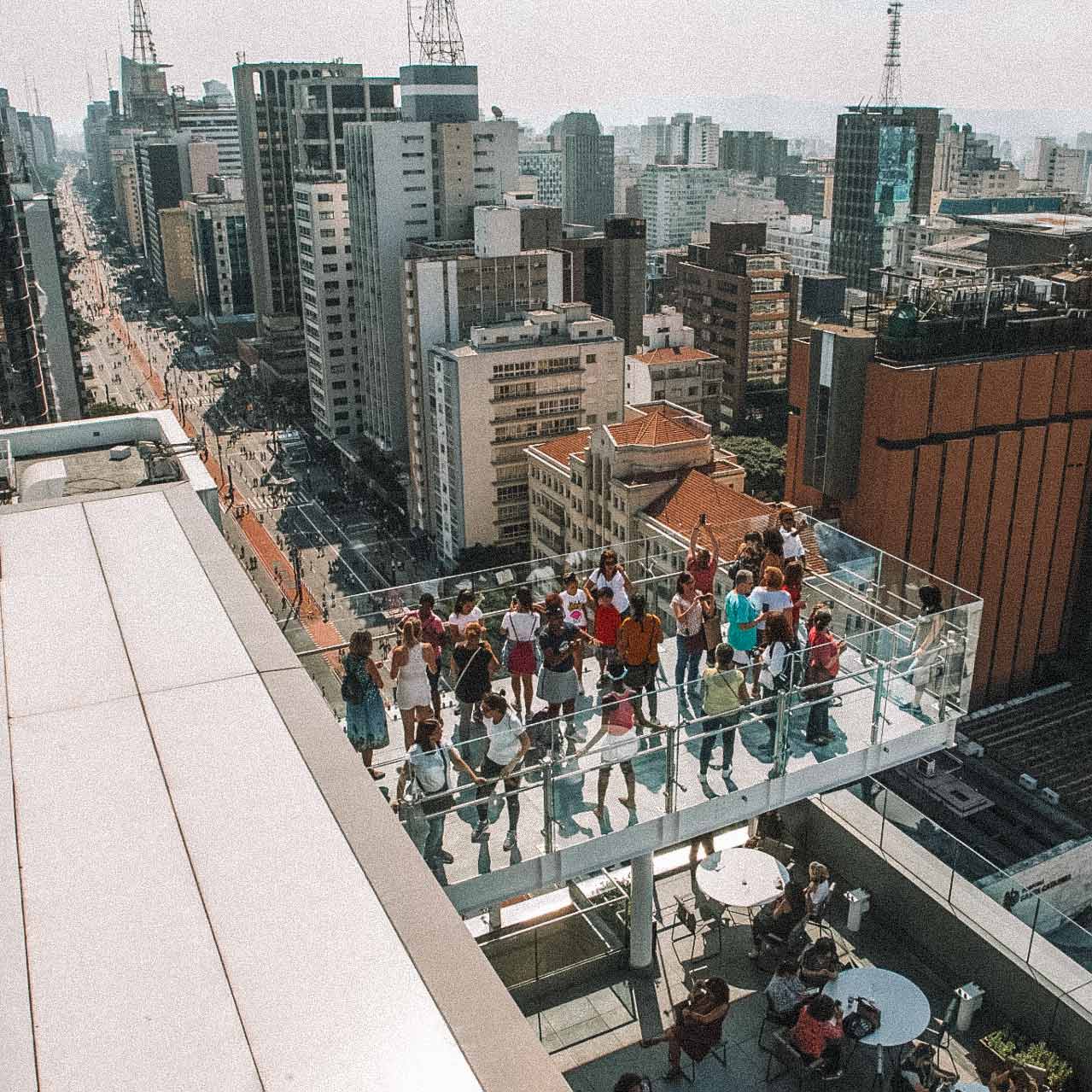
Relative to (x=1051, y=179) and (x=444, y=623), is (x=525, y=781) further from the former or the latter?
(x=1051, y=179)

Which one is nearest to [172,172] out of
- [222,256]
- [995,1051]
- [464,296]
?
[222,256]

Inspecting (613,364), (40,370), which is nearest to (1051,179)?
(613,364)

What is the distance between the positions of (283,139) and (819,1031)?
3057 inches

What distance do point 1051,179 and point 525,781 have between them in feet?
522

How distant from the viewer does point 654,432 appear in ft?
101

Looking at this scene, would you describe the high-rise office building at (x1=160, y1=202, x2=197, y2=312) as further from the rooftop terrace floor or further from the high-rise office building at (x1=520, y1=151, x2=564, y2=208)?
the rooftop terrace floor

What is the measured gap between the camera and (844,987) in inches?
311

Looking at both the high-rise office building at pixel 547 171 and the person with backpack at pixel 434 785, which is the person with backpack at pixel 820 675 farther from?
the high-rise office building at pixel 547 171

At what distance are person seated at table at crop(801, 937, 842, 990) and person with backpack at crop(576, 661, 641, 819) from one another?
2.03m

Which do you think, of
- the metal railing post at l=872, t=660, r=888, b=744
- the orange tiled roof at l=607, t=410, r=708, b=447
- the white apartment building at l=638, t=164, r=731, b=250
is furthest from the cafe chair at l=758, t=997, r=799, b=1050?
the white apartment building at l=638, t=164, r=731, b=250

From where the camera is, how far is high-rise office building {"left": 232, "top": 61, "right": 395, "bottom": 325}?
226 ft

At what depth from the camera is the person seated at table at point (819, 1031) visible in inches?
289

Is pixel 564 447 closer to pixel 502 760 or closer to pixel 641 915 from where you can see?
pixel 641 915

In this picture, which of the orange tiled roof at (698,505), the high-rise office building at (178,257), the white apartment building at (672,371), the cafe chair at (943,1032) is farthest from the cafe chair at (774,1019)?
the high-rise office building at (178,257)
